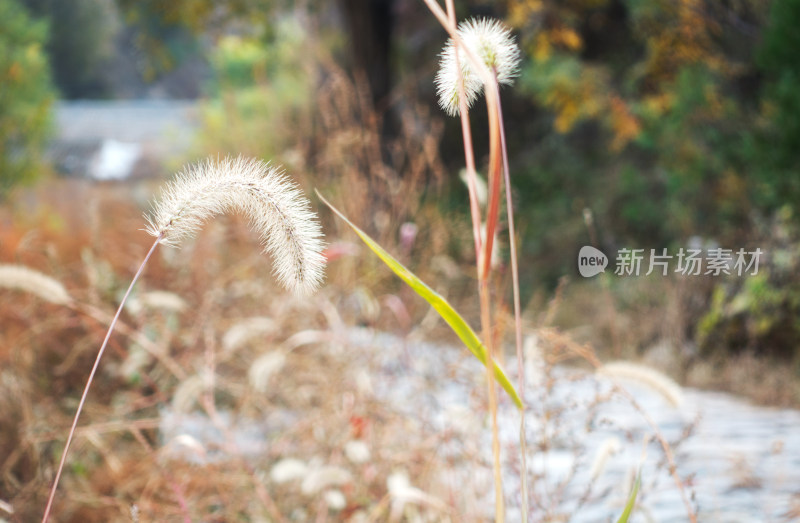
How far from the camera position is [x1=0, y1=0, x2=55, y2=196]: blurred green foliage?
686 cm

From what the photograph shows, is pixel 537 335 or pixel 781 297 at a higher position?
pixel 781 297

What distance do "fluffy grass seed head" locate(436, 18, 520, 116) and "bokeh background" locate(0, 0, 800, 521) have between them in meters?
0.92

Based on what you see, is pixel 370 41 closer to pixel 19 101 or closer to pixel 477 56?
pixel 19 101

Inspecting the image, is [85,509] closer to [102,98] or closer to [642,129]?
[642,129]

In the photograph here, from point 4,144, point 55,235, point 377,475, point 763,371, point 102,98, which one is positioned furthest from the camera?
point 102,98

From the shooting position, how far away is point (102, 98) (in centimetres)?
3077

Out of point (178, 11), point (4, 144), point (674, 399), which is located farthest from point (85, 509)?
point (178, 11)

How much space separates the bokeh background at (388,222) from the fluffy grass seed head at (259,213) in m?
0.82

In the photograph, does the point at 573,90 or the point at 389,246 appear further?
the point at 573,90

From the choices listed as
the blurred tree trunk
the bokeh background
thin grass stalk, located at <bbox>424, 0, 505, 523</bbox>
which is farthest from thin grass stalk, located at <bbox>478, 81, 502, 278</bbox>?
the blurred tree trunk

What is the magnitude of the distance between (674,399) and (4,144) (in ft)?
23.0

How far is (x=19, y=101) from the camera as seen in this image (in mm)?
7344

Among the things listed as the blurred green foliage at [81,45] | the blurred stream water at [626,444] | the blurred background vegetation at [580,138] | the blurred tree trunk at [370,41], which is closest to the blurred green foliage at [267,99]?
the blurred background vegetation at [580,138]

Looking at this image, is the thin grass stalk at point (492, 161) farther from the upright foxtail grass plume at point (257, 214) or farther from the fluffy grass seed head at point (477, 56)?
the upright foxtail grass plume at point (257, 214)
